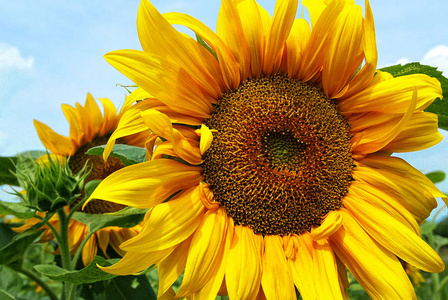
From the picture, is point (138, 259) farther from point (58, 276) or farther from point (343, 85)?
point (343, 85)

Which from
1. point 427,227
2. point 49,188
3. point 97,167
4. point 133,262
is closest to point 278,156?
point 133,262

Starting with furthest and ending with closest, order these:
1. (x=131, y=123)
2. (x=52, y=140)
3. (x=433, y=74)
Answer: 1. (x=52, y=140)
2. (x=433, y=74)
3. (x=131, y=123)

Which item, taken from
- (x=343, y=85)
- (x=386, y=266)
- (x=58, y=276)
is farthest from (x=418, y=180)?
(x=58, y=276)

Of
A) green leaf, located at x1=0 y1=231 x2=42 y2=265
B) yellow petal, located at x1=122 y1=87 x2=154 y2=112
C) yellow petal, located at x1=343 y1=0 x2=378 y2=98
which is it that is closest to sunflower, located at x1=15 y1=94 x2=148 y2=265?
green leaf, located at x1=0 y1=231 x2=42 y2=265

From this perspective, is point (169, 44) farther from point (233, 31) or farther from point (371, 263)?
point (371, 263)

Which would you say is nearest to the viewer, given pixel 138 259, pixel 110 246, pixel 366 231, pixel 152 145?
pixel 138 259

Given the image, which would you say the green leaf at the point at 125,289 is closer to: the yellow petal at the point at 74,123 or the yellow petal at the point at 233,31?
the yellow petal at the point at 74,123

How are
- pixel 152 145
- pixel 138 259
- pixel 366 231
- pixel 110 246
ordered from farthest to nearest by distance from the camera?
1. pixel 110 246
2. pixel 366 231
3. pixel 152 145
4. pixel 138 259
